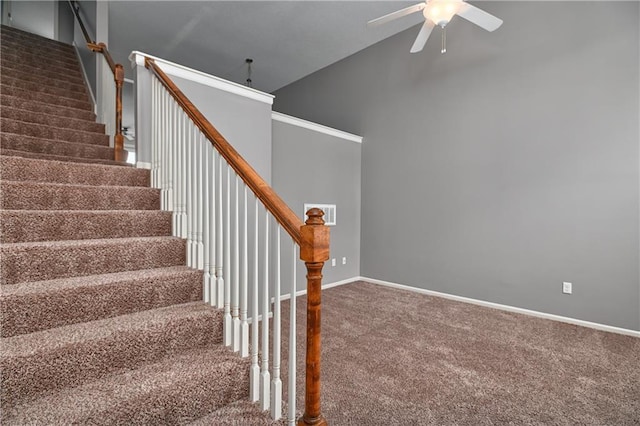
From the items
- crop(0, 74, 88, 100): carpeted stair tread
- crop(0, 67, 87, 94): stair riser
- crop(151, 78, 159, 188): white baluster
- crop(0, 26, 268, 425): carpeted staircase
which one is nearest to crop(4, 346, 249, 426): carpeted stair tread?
crop(0, 26, 268, 425): carpeted staircase

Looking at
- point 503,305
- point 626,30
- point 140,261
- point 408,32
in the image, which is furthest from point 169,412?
point 408,32

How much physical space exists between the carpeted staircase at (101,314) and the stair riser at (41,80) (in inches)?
129

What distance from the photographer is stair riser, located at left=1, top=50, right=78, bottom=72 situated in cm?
471

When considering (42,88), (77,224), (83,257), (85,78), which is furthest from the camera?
(85,78)

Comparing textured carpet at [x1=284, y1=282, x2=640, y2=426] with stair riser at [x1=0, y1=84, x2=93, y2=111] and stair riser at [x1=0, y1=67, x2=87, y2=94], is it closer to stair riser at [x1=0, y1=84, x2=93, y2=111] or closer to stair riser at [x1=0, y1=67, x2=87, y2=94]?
stair riser at [x1=0, y1=84, x2=93, y2=111]

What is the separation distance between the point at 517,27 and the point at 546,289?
3.03 m

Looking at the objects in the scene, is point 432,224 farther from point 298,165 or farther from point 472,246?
point 298,165

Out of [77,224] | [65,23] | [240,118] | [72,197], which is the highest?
[65,23]

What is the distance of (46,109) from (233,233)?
11.7 feet

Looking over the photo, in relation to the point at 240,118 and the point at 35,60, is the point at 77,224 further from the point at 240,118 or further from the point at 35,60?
the point at 35,60

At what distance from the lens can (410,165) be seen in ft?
15.1

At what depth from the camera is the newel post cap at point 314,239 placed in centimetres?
126

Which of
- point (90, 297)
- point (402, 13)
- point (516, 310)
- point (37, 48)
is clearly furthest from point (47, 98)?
point (516, 310)

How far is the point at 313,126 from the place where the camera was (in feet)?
14.8
